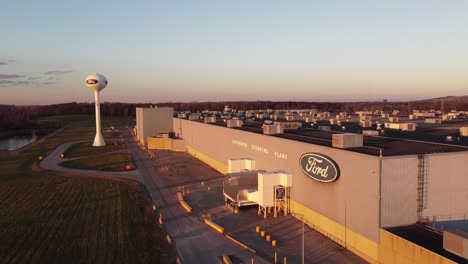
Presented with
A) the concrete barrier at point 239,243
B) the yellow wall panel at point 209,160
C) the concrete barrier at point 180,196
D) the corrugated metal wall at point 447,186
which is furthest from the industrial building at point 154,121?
the corrugated metal wall at point 447,186

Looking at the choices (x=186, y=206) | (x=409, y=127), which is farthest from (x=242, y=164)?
(x=409, y=127)

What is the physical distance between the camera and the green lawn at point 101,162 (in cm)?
5917

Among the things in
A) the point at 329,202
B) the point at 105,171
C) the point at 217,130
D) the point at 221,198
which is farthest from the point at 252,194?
the point at 105,171

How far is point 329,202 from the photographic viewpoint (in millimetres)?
27922

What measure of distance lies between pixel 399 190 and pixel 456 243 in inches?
221

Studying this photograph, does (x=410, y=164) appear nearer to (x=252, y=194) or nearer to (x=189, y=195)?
(x=252, y=194)

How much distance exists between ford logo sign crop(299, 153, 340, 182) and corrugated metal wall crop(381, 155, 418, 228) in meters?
4.29

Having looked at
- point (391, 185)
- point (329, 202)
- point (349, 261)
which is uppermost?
point (391, 185)

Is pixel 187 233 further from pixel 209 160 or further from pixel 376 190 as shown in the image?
pixel 209 160

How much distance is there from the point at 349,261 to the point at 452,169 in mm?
9045

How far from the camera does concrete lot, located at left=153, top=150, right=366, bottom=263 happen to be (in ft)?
81.6

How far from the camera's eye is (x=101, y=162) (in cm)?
6397

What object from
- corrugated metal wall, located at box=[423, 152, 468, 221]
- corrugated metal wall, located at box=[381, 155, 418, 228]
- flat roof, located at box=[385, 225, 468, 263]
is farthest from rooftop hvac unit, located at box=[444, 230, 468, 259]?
corrugated metal wall, located at box=[423, 152, 468, 221]

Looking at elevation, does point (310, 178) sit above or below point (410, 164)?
below
